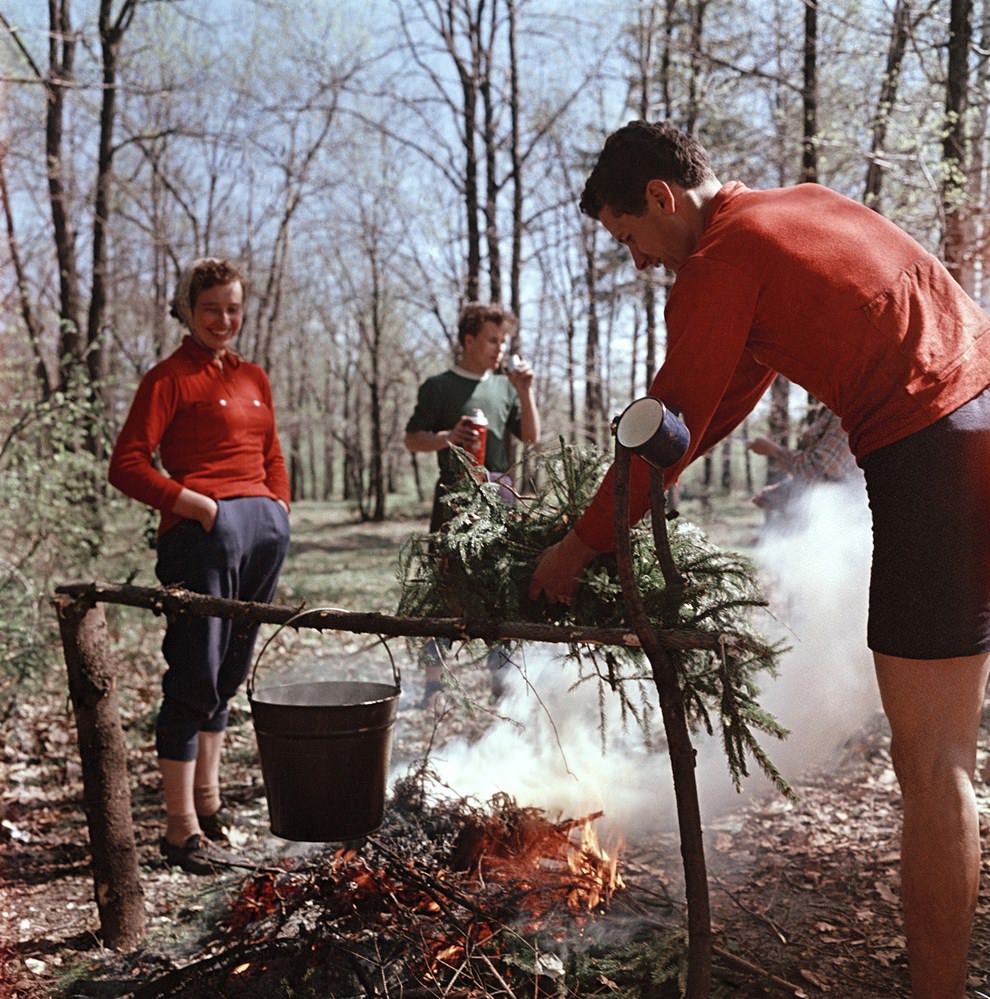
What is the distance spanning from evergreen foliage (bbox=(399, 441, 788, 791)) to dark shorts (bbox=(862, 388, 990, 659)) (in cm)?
43

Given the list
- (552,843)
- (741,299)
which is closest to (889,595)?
(741,299)

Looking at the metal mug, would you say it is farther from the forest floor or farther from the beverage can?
the beverage can

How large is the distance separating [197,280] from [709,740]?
3.27 m

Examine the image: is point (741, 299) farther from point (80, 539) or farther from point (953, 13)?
point (953, 13)

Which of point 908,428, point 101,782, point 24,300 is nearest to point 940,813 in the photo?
point 908,428

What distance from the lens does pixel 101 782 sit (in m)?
3.20

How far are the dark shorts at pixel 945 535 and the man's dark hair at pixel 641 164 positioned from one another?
0.87m

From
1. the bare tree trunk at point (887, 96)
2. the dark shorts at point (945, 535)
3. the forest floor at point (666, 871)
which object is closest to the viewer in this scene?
the dark shorts at point (945, 535)

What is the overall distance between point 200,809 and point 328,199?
2032 centimetres

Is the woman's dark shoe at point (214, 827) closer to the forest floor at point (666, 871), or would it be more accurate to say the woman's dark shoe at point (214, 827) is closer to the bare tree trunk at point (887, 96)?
the forest floor at point (666, 871)

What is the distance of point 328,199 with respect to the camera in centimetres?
2238

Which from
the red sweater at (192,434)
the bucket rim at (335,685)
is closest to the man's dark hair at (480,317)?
the red sweater at (192,434)

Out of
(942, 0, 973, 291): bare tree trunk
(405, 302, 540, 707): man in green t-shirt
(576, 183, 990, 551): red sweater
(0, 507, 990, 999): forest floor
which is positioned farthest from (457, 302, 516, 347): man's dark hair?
(942, 0, 973, 291): bare tree trunk

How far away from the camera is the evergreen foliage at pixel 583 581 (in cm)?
254
